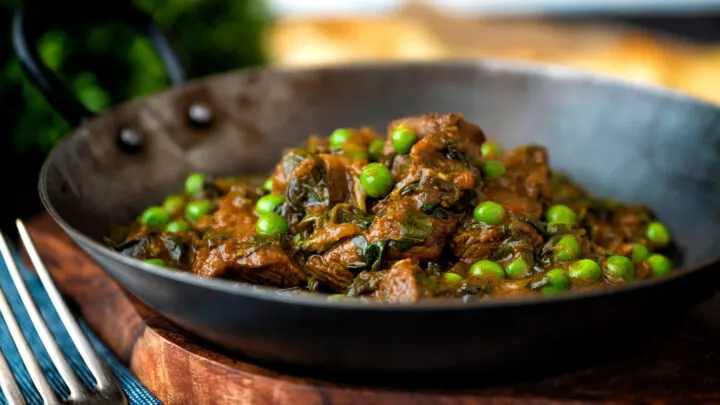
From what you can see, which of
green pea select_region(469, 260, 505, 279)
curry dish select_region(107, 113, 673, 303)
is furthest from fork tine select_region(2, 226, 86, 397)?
green pea select_region(469, 260, 505, 279)

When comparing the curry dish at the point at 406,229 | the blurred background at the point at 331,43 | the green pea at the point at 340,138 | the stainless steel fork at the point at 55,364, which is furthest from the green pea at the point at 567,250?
the blurred background at the point at 331,43

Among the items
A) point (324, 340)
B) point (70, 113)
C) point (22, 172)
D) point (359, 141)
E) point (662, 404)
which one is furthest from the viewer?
point (22, 172)

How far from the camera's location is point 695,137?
3154 millimetres

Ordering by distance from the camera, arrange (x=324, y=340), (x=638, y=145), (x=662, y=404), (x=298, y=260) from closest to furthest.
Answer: (x=324, y=340) → (x=662, y=404) → (x=298, y=260) → (x=638, y=145)

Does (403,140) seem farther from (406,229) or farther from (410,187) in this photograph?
(406,229)

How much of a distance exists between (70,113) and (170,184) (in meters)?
0.53

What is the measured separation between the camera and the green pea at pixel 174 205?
3.05 metres

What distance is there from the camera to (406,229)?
2.35 meters

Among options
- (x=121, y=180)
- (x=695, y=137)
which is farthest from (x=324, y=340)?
(x=695, y=137)

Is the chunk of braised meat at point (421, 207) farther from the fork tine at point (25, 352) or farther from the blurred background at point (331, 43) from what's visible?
the blurred background at point (331, 43)

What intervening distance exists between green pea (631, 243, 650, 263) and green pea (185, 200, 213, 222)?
5.22 feet

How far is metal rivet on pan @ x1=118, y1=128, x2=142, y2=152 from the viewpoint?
127 inches

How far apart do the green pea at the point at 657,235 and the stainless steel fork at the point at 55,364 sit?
2.01 meters

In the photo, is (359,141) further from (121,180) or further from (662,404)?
(662,404)
